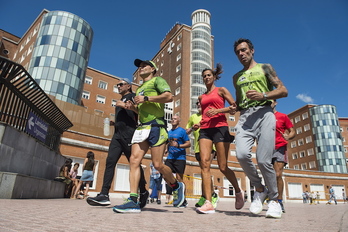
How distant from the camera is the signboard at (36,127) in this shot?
6.24 metres

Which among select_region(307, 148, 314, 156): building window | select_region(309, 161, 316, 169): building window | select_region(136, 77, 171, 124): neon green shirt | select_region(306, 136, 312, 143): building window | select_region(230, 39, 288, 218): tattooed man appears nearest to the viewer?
select_region(230, 39, 288, 218): tattooed man

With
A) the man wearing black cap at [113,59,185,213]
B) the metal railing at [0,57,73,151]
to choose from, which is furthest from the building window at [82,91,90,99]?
the man wearing black cap at [113,59,185,213]

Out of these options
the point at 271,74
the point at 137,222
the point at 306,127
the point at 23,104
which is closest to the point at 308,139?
the point at 306,127

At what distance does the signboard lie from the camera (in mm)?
6242

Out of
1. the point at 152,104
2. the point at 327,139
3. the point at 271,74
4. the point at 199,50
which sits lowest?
the point at 152,104

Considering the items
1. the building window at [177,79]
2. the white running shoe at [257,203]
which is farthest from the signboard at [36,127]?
the building window at [177,79]

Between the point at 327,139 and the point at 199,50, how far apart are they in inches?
1680

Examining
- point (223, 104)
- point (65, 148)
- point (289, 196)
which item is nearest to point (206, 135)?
point (223, 104)

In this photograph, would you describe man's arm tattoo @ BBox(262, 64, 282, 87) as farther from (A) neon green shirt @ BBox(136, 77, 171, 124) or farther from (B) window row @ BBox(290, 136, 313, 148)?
(B) window row @ BBox(290, 136, 313, 148)

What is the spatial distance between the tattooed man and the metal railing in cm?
468

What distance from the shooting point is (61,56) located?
40.7m

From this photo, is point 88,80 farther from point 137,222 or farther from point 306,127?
point 306,127

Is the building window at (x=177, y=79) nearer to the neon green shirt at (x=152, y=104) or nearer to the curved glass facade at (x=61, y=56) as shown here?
the curved glass facade at (x=61, y=56)

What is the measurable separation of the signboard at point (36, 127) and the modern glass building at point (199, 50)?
46622 mm
